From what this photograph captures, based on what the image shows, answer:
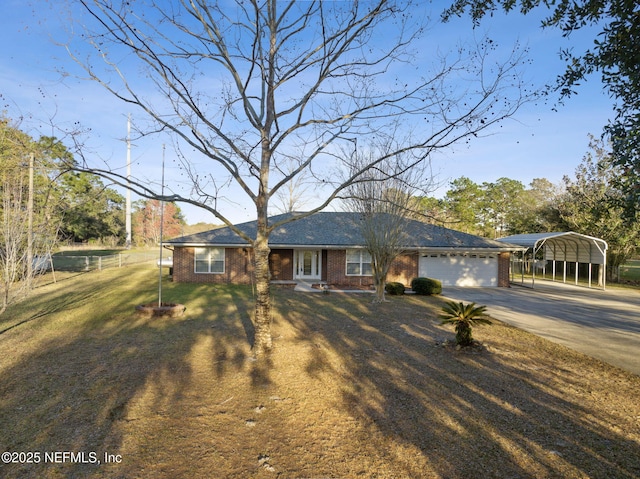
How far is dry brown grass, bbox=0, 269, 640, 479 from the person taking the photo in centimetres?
360

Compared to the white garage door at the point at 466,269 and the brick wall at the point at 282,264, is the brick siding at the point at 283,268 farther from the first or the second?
the white garage door at the point at 466,269

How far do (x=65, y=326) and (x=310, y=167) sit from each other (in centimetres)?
787

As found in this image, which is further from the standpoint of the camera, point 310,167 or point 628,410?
point 310,167

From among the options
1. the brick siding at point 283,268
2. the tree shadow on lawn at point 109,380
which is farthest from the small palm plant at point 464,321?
the brick siding at point 283,268

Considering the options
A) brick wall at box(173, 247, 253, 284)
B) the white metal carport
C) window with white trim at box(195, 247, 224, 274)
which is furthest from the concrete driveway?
window with white trim at box(195, 247, 224, 274)

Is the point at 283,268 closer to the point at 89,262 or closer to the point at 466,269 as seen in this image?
the point at 466,269

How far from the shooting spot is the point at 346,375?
6.05m

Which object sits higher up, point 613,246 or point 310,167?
point 310,167

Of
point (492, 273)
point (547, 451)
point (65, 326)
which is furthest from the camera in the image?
point (492, 273)

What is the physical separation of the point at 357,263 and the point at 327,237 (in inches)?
86.7

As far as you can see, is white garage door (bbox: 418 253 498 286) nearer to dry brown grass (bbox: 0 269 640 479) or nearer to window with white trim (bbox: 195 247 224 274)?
dry brown grass (bbox: 0 269 640 479)

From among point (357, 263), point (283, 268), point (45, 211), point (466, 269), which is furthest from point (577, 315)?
point (45, 211)

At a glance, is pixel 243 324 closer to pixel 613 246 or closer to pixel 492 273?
pixel 492 273

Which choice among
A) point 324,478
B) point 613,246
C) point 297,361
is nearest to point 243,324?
point 297,361
